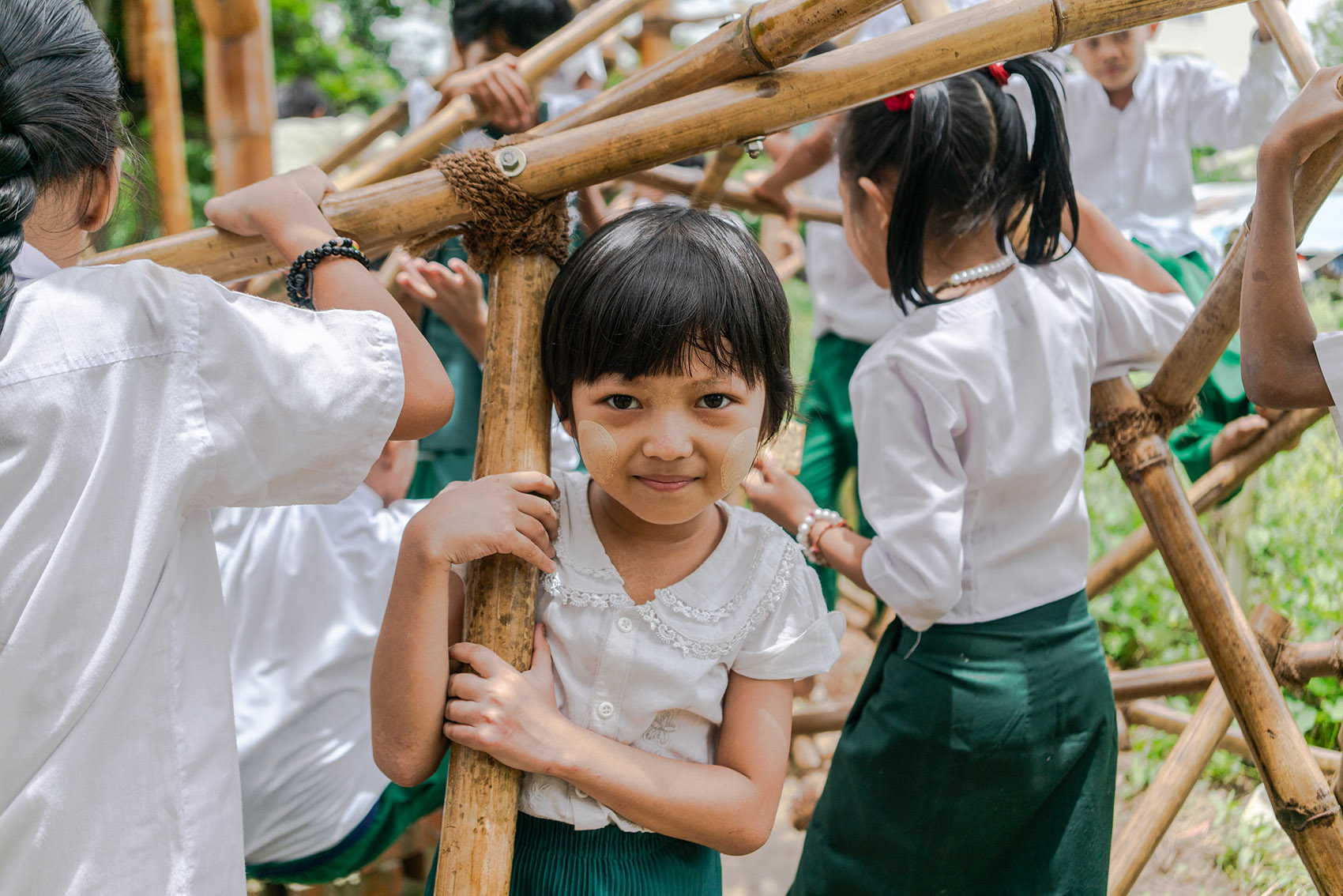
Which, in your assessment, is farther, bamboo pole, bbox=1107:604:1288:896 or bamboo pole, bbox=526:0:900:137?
bamboo pole, bbox=1107:604:1288:896

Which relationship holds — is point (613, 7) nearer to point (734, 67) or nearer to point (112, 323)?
point (734, 67)

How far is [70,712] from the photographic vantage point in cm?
91

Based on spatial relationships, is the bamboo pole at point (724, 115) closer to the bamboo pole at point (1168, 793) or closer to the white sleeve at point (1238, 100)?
the bamboo pole at point (1168, 793)

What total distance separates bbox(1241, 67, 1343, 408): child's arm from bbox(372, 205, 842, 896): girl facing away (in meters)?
0.49

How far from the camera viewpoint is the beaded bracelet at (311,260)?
3.61 feet

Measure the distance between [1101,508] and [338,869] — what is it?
3.49 meters

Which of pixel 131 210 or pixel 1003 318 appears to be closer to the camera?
pixel 131 210

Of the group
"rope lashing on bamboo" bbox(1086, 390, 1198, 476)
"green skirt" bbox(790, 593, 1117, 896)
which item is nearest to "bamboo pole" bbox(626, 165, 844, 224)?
"rope lashing on bamboo" bbox(1086, 390, 1198, 476)

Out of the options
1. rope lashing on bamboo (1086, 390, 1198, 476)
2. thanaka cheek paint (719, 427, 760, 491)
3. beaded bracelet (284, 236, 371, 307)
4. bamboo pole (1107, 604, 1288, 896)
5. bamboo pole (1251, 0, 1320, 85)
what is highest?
bamboo pole (1251, 0, 1320, 85)

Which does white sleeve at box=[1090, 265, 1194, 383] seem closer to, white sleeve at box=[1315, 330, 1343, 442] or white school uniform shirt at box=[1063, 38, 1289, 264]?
white sleeve at box=[1315, 330, 1343, 442]

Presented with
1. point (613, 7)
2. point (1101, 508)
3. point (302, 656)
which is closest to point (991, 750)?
point (302, 656)

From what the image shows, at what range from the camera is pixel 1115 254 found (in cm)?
176

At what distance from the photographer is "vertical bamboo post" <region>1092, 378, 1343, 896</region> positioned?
135 cm

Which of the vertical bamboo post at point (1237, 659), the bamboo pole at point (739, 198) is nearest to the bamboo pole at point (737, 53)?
the vertical bamboo post at point (1237, 659)
